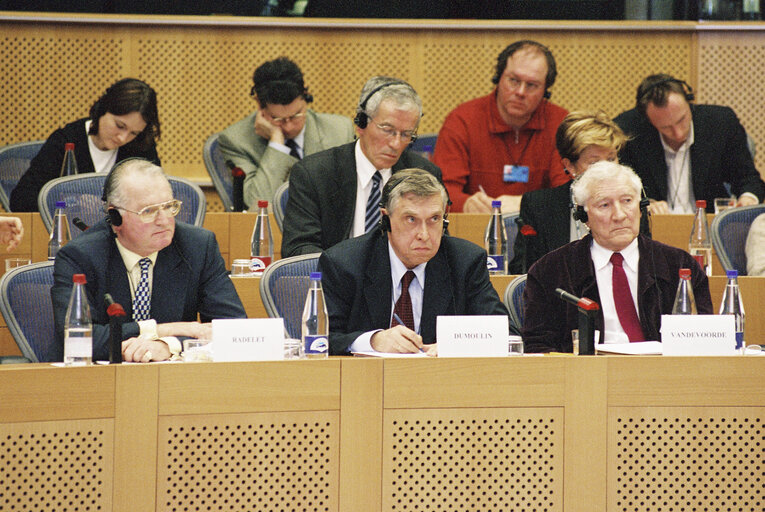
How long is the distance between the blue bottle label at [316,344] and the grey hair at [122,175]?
0.78 m

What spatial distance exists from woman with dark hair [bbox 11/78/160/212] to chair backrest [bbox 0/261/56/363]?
1707 millimetres

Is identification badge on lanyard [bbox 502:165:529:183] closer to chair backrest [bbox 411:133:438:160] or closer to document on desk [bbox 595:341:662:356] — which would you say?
chair backrest [bbox 411:133:438:160]

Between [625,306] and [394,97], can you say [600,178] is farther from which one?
[394,97]

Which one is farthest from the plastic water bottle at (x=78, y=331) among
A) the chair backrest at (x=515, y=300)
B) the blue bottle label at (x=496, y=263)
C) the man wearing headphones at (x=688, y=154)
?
the man wearing headphones at (x=688, y=154)

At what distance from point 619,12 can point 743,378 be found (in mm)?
→ 4695

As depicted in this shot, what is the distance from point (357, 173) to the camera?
13.5ft

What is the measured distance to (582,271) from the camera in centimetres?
328

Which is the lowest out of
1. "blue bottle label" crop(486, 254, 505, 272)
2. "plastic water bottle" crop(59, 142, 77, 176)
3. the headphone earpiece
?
"blue bottle label" crop(486, 254, 505, 272)

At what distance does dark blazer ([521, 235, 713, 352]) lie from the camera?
321 cm

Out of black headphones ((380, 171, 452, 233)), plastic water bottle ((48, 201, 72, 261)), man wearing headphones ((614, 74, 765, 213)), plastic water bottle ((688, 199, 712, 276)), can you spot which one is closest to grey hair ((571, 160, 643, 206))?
black headphones ((380, 171, 452, 233))

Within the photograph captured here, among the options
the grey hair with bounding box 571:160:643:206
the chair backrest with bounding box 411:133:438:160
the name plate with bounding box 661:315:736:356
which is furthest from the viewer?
the chair backrest with bounding box 411:133:438:160

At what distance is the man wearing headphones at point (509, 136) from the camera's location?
5.13 metres

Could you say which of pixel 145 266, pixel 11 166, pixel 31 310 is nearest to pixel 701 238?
pixel 145 266

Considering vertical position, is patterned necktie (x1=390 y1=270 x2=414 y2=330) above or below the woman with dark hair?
below
